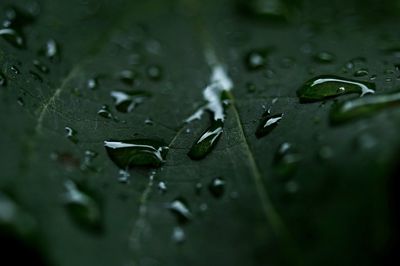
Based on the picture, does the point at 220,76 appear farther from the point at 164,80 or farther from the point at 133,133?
the point at 133,133

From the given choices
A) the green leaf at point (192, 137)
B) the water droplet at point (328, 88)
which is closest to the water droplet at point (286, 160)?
the green leaf at point (192, 137)

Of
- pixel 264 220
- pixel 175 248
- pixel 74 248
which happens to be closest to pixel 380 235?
pixel 264 220

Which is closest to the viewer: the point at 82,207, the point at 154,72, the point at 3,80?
the point at 82,207

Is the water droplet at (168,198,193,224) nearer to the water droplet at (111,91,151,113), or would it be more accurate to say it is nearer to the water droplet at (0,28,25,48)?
the water droplet at (111,91,151,113)

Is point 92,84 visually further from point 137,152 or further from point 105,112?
point 137,152

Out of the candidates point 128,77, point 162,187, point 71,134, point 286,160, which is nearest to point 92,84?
point 128,77

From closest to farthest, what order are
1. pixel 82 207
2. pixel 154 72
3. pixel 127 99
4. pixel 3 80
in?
1. pixel 82 207
2. pixel 3 80
3. pixel 127 99
4. pixel 154 72

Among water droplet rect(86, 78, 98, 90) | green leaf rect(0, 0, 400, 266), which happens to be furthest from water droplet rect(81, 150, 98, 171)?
water droplet rect(86, 78, 98, 90)
